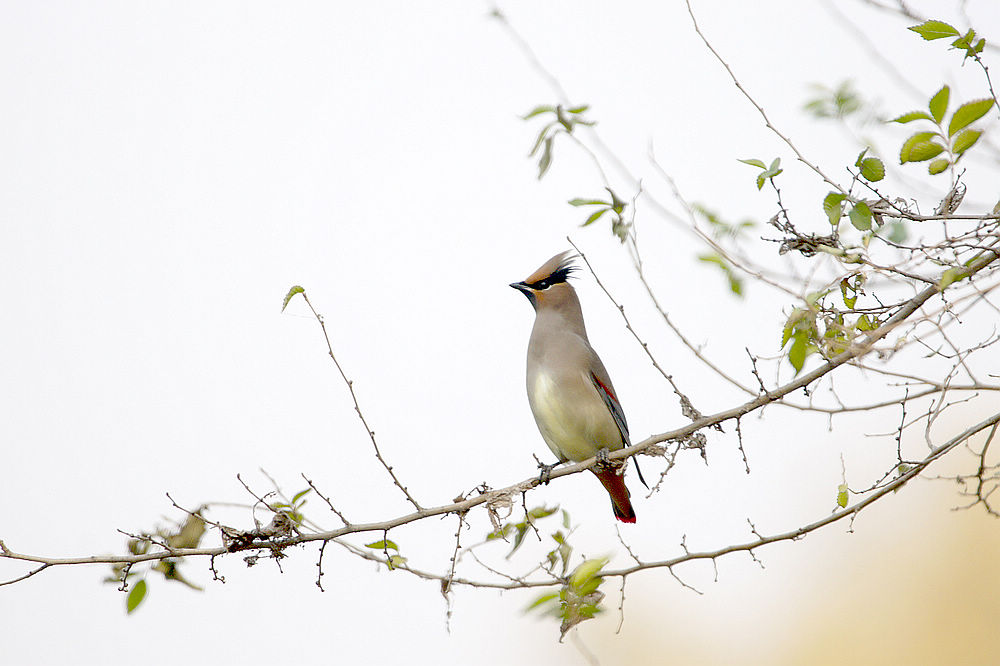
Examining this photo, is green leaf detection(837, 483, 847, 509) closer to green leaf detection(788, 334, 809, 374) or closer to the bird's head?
green leaf detection(788, 334, 809, 374)

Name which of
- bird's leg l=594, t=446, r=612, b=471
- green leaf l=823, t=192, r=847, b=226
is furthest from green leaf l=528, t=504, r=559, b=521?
green leaf l=823, t=192, r=847, b=226

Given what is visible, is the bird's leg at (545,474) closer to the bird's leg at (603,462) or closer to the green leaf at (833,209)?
the bird's leg at (603,462)

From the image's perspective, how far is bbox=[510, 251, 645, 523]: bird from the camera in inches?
183

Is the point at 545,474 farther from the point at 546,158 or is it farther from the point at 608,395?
the point at 546,158

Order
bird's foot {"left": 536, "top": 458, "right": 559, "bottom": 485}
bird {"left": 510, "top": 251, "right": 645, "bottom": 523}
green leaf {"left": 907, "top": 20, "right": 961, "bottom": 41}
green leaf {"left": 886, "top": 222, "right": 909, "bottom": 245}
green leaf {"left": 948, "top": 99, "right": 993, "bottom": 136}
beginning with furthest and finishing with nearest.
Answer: bird {"left": 510, "top": 251, "right": 645, "bottom": 523}, bird's foot {"left": 536, "top": 458, "right": 559, "bottom": 485}, green leaf {"left": 886, "top": 222, "right": 909, "bottom": 245}, green leaf {"left": 907, "top": 20, "right": 961, "bottom": 41}, green leaf {"left": 948, "top": 99, "right": 993, "bottom": 136}

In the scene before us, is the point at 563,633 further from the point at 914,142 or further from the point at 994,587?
the point at 994,587

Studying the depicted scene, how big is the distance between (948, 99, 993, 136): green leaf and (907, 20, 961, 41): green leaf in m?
0.26

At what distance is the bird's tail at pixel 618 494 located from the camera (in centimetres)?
454

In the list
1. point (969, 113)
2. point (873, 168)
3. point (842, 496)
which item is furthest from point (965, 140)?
point (842, 496)

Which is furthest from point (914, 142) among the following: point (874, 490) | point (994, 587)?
point (994, 587)

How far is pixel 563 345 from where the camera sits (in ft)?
15.8

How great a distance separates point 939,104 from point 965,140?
10 cm

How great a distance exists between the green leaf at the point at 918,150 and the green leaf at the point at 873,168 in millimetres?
213

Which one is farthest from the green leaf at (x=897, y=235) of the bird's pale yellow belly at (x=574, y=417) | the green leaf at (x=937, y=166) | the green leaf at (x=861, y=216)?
the bird's pale yellow belly at (x=574, y=417)
